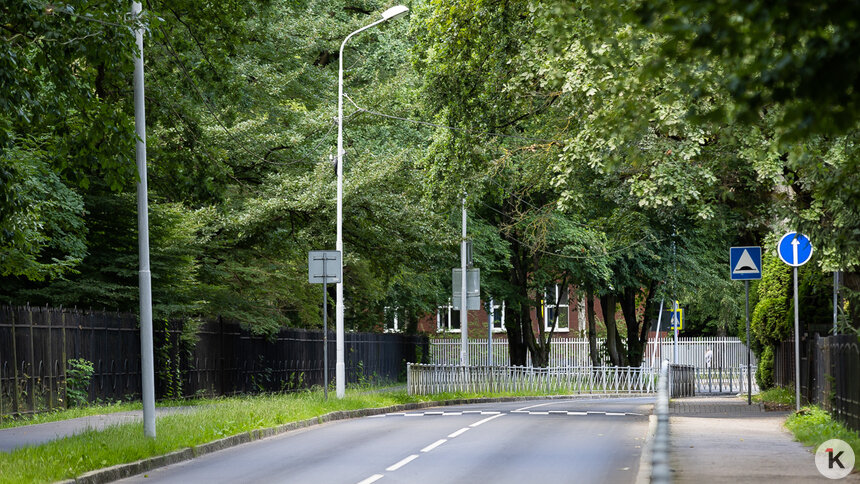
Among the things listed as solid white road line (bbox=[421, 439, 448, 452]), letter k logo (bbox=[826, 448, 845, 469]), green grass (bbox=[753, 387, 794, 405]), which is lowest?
green grass (bbox=[753, 387, 794, 405])

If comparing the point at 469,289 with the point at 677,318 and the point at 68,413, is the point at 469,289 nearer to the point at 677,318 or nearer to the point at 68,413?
the point at 68,413

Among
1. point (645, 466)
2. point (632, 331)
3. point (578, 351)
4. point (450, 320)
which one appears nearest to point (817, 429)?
point (645, 466)

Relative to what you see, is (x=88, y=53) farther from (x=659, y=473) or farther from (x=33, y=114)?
(x=659, y=473)

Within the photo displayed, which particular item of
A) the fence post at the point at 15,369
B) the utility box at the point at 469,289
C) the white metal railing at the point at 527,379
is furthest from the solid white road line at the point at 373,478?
the utility box at the point at 469,289

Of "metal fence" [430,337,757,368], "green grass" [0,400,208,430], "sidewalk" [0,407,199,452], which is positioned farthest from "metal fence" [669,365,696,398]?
"sidewalk" [0,407,199,452]

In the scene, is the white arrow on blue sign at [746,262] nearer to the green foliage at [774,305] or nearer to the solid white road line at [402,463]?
the green foliage at [774,305]

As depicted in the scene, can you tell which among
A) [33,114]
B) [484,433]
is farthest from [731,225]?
[33,114]

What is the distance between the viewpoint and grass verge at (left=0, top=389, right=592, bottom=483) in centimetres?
1145

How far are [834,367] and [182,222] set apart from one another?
16.0 meters

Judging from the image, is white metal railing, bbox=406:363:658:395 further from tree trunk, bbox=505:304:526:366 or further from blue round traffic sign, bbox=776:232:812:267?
blue round traffic sign, bbox=776:232:812:267

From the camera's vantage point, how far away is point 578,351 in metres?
60.0

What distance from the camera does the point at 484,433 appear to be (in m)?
18.7

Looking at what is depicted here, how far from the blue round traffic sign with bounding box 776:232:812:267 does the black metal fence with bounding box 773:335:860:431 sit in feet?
4.07

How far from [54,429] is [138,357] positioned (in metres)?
7.89
